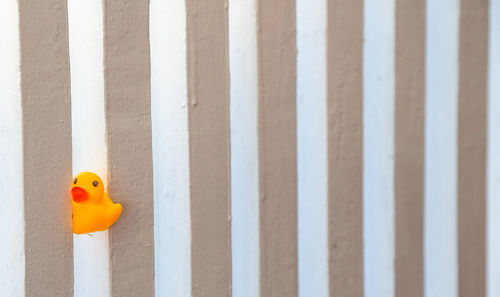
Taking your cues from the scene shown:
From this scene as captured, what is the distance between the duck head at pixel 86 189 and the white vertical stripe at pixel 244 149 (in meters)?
0.21

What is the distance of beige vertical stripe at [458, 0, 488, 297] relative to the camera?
2.89 feet

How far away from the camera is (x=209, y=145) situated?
0.73 meters

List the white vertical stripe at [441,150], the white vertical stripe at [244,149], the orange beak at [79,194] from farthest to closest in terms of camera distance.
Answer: the white vertical stripe at [441,150] < the white vertical stripe at [244,149] < the orange beak at [79,194]

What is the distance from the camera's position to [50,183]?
2.08ft

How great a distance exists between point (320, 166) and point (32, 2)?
46 centimetres

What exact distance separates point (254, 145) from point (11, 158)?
1.08 feet

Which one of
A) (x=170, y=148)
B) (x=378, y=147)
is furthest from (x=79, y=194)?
(x=378, y=147)

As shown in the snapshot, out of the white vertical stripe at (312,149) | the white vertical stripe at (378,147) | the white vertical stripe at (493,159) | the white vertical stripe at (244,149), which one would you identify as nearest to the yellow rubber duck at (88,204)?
the white vertical stripe at (244,149)

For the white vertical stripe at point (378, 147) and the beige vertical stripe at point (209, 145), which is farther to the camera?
the white vertical stripe at point (378, 147)

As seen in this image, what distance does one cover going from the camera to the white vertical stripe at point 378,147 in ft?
2.70

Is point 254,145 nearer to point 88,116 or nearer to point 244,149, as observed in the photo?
point 244,149

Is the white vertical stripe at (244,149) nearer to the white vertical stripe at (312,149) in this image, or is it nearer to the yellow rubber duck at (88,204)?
the white vertical stripe at (312,149)

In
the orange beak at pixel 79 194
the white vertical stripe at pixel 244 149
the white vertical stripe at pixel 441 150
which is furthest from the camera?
the white vertical stripe at pixel 441 150

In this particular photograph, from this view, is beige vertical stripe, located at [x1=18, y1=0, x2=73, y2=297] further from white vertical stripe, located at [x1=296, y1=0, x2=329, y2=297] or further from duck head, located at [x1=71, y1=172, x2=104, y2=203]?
white vertical stripe, located at [x1=296, y1=0, x2=329, y2=297]
